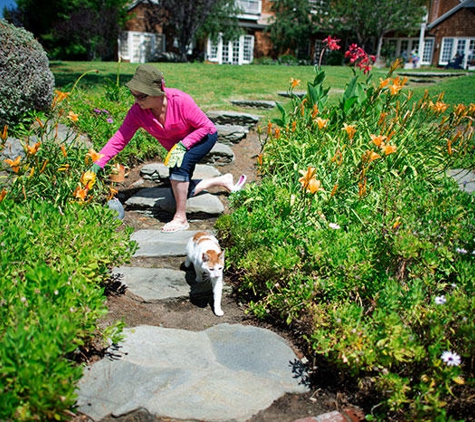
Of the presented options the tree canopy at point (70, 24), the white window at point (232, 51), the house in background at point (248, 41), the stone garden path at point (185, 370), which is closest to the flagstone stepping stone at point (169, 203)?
the stone garden path at point (185, 370)

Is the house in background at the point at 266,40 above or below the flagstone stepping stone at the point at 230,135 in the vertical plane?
above

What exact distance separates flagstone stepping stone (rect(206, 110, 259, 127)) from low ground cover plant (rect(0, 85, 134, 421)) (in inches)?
137

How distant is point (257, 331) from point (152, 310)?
2.58 feet

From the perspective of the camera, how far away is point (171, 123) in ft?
13.1

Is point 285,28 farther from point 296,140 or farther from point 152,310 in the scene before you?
point 152,310

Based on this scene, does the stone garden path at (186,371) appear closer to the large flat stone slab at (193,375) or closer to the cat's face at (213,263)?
the large flat stone slab at (193,375)

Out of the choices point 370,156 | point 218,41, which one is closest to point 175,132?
→ point 370,156

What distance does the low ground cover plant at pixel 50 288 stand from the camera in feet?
6.15

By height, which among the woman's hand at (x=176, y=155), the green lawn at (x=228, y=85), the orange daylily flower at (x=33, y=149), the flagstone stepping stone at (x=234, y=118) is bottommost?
the woman's hand at (x=176, y=155)

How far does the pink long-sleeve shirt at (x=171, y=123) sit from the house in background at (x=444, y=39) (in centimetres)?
3100

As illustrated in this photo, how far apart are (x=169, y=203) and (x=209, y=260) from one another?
1.67m

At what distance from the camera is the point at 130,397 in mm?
2320

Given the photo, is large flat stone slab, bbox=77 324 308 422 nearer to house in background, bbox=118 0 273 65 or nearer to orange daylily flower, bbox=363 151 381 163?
orange daylily flower, bbox=363 151 381 163

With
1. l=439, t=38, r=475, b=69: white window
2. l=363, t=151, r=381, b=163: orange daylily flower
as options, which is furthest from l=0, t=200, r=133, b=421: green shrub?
l=439, t=38, r=475, b=69: white window
